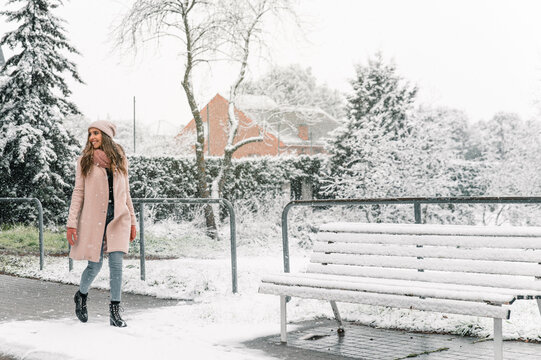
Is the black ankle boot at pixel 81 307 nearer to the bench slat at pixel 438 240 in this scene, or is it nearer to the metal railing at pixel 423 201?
the metal railing at pixel 423 201

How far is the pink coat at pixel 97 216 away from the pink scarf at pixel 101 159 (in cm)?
3

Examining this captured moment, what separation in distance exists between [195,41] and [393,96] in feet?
31.8

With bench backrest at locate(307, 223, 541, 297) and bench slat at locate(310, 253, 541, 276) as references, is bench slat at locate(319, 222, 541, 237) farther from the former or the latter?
bench slat at locate(310, 253, 541, 276)

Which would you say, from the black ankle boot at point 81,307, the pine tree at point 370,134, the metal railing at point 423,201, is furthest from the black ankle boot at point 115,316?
the pine tree at point 370,134

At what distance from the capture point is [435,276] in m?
5.21

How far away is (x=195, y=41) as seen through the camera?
65.8 feet

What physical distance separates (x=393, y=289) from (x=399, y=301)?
Result: 0.35 ft

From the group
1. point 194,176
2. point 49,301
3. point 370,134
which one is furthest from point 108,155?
point 370,134

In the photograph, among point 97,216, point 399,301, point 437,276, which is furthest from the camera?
point 97,216

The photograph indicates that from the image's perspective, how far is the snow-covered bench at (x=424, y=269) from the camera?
14.6ft

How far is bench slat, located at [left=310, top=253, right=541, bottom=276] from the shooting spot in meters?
4.69

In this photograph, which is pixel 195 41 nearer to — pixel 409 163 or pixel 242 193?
pixel 242 193

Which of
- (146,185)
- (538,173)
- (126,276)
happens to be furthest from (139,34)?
(538,173)

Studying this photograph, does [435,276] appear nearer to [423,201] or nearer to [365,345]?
[365,345]
